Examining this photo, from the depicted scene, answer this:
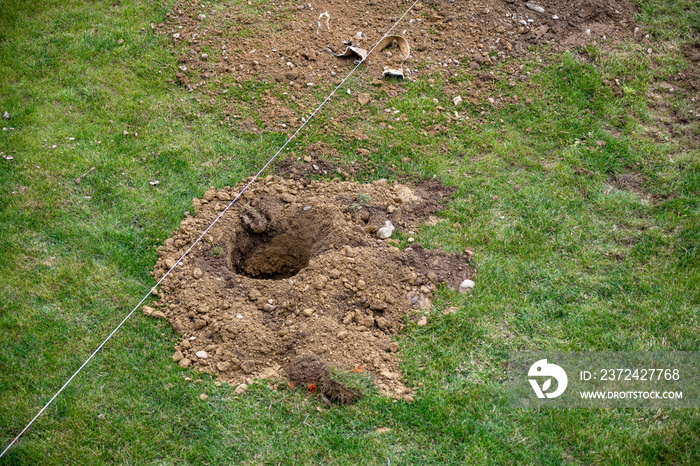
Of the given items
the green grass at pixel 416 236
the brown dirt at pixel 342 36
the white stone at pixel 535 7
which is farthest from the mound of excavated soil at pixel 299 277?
the white stone at pixel 535 7

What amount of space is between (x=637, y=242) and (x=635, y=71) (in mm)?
2624

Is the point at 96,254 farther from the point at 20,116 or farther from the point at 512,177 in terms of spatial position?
the point at 512,177

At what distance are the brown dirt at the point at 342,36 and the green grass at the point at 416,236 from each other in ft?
0.81

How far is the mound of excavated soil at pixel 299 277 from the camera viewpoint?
3.84 m

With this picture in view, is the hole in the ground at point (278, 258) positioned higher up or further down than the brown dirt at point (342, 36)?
further down

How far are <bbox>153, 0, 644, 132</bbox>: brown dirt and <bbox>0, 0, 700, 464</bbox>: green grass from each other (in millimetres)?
247

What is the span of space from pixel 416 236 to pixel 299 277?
1.17m

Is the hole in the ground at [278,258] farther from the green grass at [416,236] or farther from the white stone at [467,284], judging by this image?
the white stone at [467,284]

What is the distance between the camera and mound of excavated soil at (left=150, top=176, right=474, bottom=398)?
3836 millimetres

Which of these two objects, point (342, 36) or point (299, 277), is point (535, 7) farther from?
point (299, 277)

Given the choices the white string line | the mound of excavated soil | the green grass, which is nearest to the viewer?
the green grass

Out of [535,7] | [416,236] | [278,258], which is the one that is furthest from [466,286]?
[535,7]

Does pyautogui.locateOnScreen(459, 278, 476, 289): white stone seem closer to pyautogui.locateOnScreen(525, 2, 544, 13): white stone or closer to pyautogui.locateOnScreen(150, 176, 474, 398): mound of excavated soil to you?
pyautogui.locateOnScreen(150, 176, 474, 398): mound of excavated soil

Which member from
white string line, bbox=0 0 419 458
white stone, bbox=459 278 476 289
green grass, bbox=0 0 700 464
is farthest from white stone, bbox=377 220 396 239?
white string line, bbox=0 0 419 458
